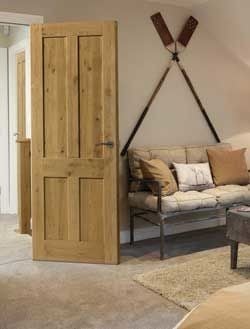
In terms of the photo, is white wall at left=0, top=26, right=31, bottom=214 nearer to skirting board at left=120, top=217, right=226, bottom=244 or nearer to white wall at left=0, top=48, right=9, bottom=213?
white wall at left=0, top=48, right=9, bottom=213

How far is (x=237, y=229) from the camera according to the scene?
3.44m

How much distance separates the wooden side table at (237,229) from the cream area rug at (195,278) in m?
0.16

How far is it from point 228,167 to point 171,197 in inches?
38.7

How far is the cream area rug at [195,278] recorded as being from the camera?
3.04m

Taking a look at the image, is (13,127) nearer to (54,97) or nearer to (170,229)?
(54,97)

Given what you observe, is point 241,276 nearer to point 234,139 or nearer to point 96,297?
point 96,297

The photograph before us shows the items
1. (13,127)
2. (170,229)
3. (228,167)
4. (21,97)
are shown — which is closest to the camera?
(228,167)

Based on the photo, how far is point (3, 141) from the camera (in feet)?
18.9

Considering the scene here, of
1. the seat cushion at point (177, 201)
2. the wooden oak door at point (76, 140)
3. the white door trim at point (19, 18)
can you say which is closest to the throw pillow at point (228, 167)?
the seat cushion at point (177, 201)

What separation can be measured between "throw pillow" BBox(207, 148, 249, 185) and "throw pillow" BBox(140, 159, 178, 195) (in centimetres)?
67

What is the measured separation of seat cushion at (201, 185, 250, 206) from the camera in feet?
14.0

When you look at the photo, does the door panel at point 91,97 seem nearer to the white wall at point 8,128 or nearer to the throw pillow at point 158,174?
the throw pillow at point 158,174

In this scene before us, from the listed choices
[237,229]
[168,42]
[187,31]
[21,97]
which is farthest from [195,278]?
[21,97]

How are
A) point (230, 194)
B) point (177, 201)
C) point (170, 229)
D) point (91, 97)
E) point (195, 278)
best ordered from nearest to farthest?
1. point (195, 278)
2. point (91, 97)
3. point (177, 201)
4. point (230, 194)
5. point (170, 229)
